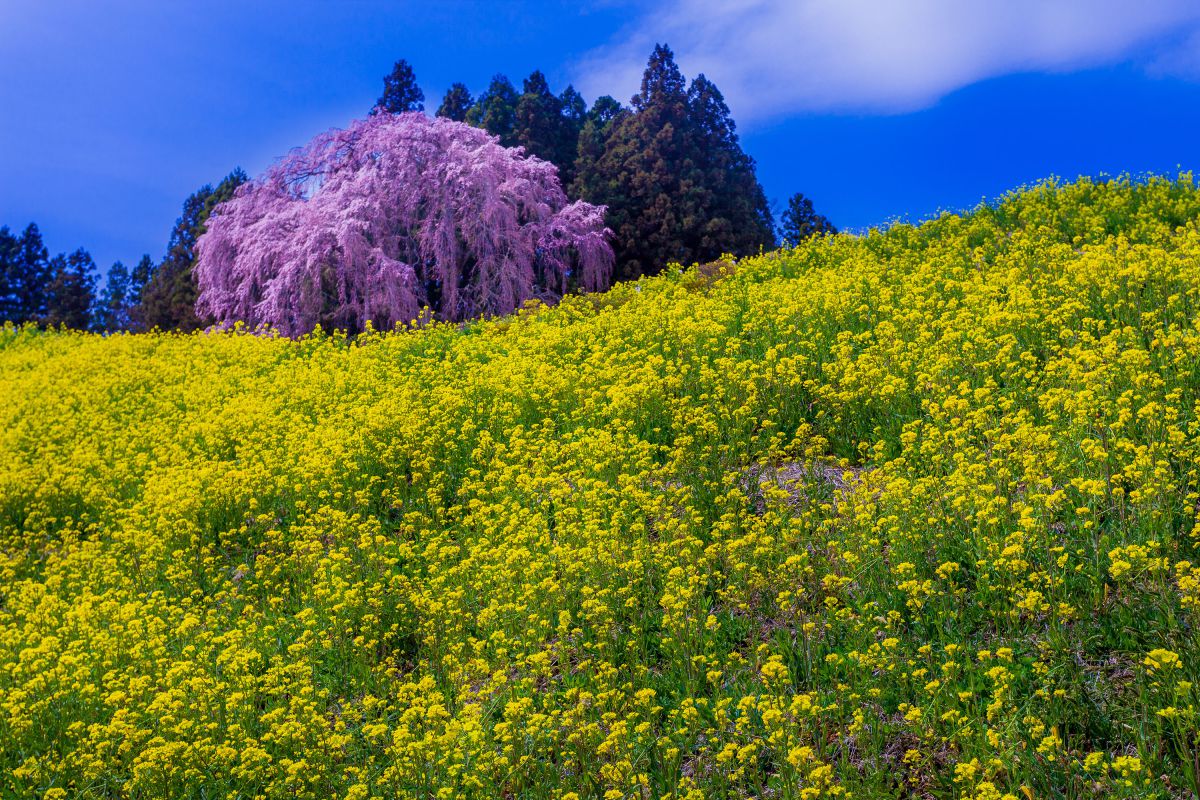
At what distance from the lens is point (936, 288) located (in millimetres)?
12508

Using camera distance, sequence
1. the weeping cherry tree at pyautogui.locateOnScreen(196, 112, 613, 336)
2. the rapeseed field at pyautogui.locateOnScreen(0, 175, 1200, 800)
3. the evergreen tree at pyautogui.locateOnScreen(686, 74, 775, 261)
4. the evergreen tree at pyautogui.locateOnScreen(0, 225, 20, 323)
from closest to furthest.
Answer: the rapeseed field at pyautogui.locateOnScreen(0, 175, 1200, 800) → the weeping cherry tree at pyautogui.locateOnScreen(196, 112, 613, 336) → the evergreen tree at pyautogui.locateOnScreen(686, 74, 775, 261) → the evergreen tree at pyautogui.locateOnScreen(0, 225, 20, 323)

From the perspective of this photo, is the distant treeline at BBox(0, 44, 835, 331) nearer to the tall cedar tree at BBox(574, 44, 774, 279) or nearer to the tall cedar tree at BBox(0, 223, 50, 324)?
the tall cedar tree at BBox(574, 44, 774, 279)

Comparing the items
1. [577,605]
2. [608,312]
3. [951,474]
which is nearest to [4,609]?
[577,605]

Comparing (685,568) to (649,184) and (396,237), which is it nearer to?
(396,237)

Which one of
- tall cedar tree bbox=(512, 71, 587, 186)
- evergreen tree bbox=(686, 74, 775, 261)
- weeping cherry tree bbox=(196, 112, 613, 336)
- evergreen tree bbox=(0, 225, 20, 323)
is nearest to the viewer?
weeping cherry tree bbox=(196, 112, 613, 336)

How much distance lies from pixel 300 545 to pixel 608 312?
7.32 m

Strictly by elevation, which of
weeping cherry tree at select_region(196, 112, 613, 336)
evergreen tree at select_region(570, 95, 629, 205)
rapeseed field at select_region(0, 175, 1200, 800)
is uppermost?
evergreen tree at select_region(570, 95, 629, 205)

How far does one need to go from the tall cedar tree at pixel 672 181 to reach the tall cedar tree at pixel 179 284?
17.5 metres

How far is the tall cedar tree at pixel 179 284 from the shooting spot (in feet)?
142

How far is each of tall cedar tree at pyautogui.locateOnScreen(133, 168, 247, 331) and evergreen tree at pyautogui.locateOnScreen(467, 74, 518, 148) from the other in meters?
10.8

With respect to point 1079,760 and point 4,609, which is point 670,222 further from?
point 1079,760

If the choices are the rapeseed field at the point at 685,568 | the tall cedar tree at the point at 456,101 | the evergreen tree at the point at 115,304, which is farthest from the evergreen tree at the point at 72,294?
the rapeseed field at the point at 685,568

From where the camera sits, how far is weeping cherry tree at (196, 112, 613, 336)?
25.9 m

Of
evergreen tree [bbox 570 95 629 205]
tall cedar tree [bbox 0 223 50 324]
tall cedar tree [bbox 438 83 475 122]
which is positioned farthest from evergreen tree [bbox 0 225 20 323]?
evergreen tree [bbox 570 95 629 205]
